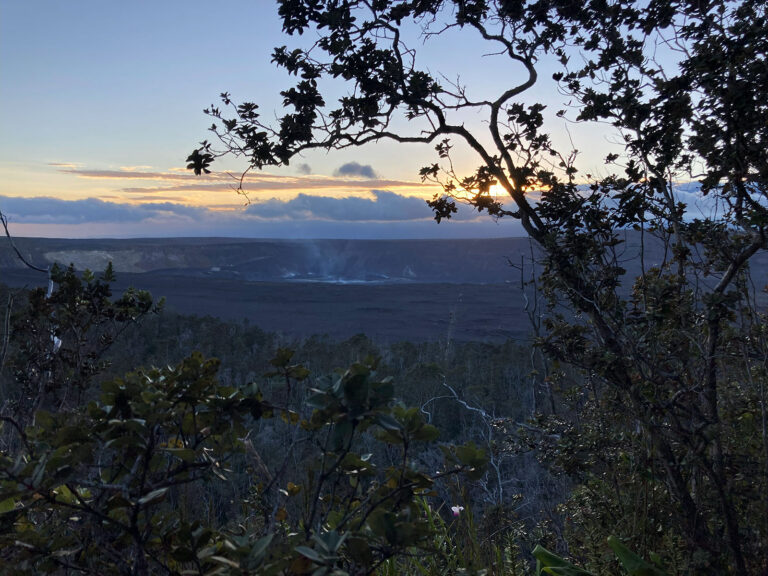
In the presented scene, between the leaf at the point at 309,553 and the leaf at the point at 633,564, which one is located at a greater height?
the leaf at the point at 309,553

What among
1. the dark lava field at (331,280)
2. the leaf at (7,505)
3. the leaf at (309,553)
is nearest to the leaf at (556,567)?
the leaf at (309,553)

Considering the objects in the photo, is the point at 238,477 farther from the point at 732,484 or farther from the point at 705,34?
the point at 705,34

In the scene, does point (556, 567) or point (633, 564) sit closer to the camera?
point (633, 564)

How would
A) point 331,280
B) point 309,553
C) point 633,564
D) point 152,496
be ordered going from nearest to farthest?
1. point 309,553
2. point 152,496
3. point 633,564
4. point 331,280

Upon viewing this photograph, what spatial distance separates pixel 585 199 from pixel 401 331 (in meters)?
24.6

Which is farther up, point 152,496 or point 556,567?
point 152,496

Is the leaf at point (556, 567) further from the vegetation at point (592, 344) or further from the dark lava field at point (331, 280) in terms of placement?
the dark lava field at point (331, 280)

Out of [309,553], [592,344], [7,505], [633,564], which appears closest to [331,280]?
[592,344]

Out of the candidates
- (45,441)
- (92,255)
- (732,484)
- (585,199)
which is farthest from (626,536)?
(92,255)

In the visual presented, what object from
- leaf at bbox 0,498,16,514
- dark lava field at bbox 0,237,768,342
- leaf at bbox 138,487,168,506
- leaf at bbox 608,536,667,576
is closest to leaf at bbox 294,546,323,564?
leaf at bbox 138,487,168,506

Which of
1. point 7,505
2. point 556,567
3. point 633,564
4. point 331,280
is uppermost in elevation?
point 7,505

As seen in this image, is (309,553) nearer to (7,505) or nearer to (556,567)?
(7,505)

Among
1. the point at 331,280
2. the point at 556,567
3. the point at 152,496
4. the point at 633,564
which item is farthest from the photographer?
the point at 331,280

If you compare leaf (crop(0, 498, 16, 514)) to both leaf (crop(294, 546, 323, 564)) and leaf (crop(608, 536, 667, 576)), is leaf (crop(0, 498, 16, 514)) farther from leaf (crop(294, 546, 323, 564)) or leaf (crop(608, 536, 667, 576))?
leaf (crop(608, 536, 667, 576))
